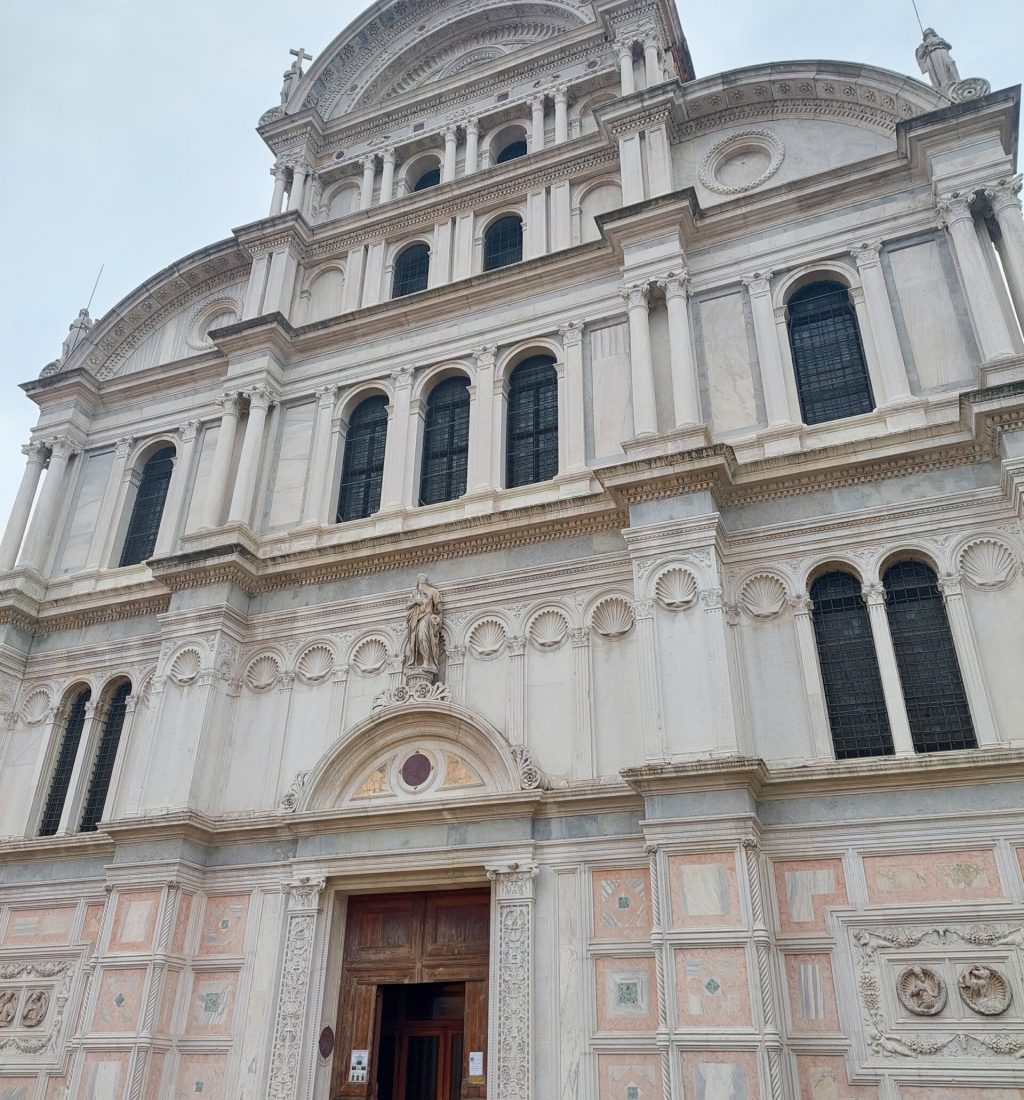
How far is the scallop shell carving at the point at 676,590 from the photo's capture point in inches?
494

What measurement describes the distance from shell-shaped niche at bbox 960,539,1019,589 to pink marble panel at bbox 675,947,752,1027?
5396 mm

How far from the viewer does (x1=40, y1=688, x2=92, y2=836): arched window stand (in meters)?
16.1

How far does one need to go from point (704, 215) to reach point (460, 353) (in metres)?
4.83

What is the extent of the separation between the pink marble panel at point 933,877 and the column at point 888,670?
1216mm

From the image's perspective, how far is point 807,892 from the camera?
10.9 metres

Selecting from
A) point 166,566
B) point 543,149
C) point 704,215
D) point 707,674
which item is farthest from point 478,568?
point 543,149

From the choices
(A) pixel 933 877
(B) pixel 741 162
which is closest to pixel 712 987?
(A) pixel 933 877

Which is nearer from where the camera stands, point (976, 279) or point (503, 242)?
point (976, 279)

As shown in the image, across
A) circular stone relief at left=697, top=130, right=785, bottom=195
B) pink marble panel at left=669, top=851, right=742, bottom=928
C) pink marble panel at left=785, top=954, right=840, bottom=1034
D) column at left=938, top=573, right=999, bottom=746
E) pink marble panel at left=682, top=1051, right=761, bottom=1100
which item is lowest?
pink marble panel at left=682, top=1051, right=761, bottom=1100

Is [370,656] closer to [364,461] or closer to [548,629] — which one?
[548,629]

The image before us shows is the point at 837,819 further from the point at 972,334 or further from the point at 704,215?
the point at 704,215

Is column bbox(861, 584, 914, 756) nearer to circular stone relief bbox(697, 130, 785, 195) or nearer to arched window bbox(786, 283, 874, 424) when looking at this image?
arched window bbox(786, 283, 874, 424)

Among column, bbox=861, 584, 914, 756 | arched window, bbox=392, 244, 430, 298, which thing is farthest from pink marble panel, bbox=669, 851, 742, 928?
arched window, bbox=392, 244, 430, 298

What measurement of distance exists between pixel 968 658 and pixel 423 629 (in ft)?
24.1
